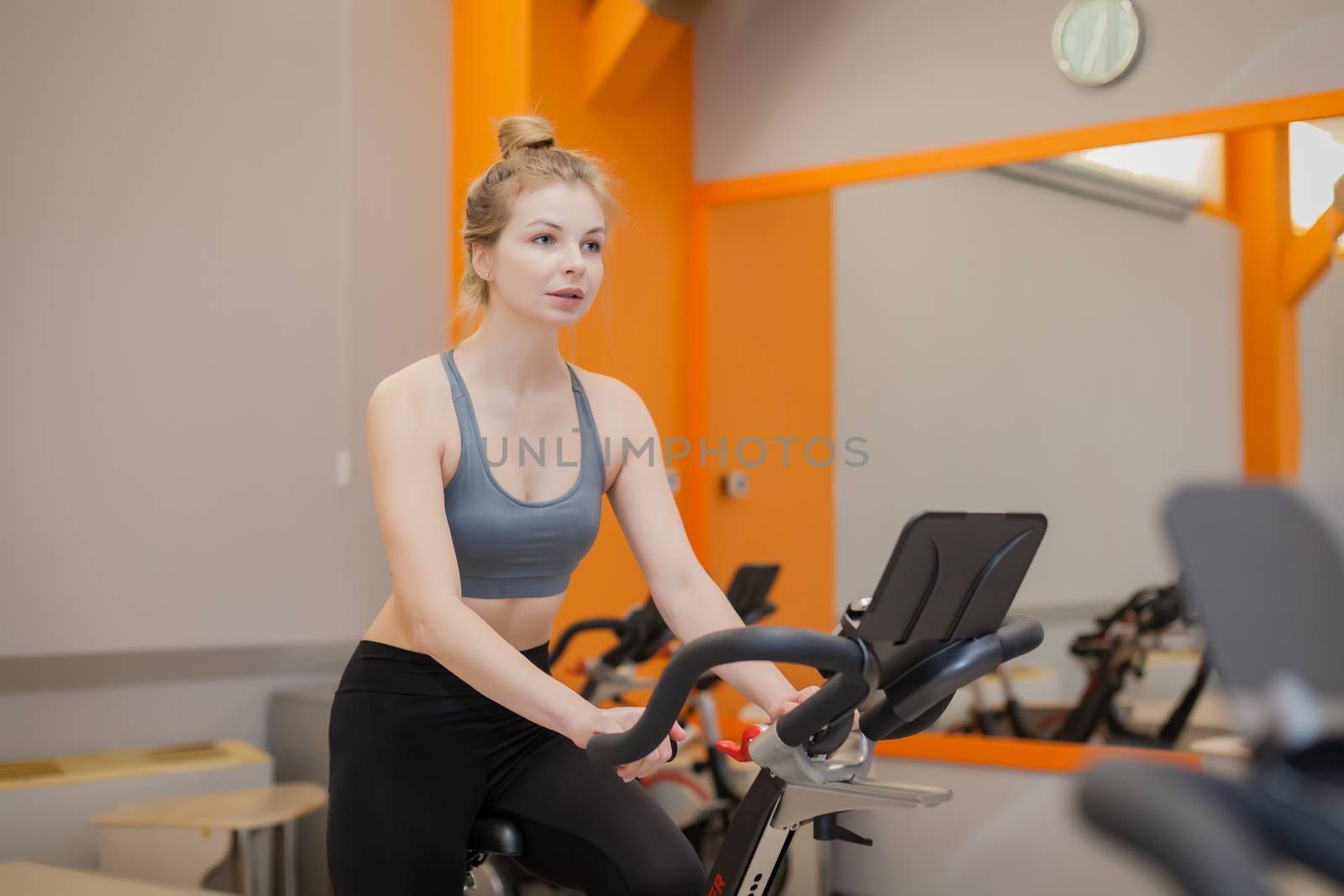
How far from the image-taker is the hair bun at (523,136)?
1.80 m

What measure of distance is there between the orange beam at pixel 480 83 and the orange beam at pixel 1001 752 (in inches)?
74.6

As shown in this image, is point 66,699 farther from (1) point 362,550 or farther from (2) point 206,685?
(1) point 362,550

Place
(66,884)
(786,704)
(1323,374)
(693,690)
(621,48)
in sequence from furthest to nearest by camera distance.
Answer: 1. (621,48)
2. (693,690)
3. (1323,374)
4. (66,884)
5. (786,704)

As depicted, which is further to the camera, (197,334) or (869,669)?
(197,334)

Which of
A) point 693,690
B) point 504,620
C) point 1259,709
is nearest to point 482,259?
point 504,620

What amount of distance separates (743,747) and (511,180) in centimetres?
82

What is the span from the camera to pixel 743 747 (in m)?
1.33

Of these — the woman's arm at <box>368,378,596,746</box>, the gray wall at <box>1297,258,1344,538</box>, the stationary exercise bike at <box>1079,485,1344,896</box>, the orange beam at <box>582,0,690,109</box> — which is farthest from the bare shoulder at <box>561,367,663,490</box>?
the orange beam at <box>582,0,690,109</box>

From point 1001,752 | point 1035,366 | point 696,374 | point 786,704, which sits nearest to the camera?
point 786,704

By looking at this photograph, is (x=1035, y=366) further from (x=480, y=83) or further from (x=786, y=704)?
(x=786, y=704)

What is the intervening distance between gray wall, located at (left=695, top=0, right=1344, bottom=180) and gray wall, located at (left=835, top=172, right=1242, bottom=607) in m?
0.22

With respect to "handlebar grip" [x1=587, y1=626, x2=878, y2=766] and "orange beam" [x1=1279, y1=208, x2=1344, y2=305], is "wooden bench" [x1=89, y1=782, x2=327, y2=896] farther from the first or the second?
"orange beam" [x1=1279, y1=208, x2=1344, y2=305]

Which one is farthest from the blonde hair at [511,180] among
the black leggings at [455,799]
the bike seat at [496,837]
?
the bike seat at [496,837]

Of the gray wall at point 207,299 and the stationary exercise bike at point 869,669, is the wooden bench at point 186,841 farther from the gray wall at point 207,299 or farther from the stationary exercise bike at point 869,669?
the stationary exercise bike at point 869,669
